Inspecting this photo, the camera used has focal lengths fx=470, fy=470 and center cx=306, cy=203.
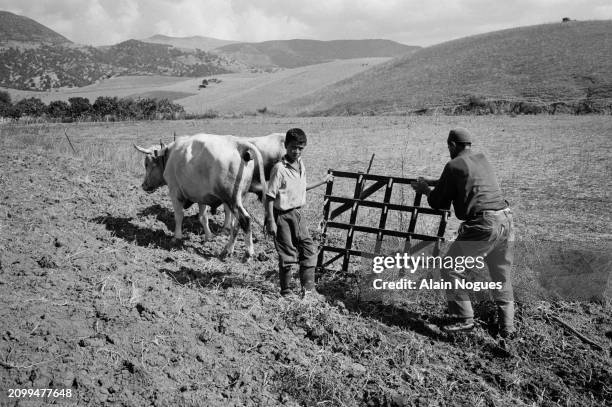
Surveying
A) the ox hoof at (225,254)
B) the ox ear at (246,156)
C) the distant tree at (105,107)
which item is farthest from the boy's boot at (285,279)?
the distant tree at (105,107)

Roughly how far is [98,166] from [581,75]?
43.3 meters

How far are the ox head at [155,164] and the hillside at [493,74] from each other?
33.2m

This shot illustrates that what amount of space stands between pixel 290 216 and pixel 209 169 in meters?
2.51

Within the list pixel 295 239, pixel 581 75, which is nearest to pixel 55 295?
pixel 295 239

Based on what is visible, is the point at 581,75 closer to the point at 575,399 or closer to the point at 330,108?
the point at 330,108

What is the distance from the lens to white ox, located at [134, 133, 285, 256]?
752cm

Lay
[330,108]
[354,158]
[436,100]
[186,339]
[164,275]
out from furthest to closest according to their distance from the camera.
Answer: [330,108]
[436,100]
[354,158]
[164,275]
[186,339]

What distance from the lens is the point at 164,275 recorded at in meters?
5.96

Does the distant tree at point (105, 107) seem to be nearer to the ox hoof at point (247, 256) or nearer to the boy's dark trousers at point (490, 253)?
the ox hoof at point (247, 256)

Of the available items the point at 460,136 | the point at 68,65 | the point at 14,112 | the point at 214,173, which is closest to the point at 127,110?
the point at 14,112

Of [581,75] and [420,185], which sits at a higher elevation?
[581,75]

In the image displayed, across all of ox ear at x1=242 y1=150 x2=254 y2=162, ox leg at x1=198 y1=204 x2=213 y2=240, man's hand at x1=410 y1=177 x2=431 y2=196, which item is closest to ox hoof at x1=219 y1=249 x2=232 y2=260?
ox leg at x1=198 y1=204 x2=213 y2=240

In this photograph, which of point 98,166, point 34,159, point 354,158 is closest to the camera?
point 34,159

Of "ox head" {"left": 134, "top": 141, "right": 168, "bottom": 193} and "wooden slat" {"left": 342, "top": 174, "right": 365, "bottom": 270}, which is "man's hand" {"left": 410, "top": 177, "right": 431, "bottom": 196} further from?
"ox head" {"left": 134, "top": 141, "right": 168, "bottom": 193}
